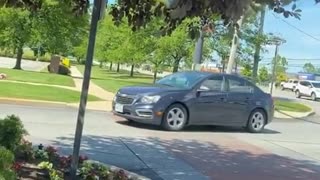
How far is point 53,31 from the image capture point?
118ft

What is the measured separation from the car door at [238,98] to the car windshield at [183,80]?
0.87m

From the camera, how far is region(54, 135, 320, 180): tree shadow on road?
27.2ft

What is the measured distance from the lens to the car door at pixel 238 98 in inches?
551

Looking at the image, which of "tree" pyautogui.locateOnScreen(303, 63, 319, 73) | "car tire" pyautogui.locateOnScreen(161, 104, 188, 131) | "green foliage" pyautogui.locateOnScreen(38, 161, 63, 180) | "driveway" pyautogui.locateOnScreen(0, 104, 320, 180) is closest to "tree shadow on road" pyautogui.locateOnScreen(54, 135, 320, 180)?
"driveway" pyautogui.locateOnScreen(0, 104, 320, 180)

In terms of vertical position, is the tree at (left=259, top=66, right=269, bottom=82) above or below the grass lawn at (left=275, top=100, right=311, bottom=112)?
above

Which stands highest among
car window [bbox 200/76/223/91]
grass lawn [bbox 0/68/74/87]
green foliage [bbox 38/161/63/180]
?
car window [bbox 200/76/223/91]

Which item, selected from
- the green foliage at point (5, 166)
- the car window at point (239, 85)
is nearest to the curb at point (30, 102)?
the car window at point (239, 85)

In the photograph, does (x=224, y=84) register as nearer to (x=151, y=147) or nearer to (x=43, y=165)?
(x=151, y=147)

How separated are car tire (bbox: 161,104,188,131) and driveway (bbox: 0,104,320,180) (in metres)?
0.23

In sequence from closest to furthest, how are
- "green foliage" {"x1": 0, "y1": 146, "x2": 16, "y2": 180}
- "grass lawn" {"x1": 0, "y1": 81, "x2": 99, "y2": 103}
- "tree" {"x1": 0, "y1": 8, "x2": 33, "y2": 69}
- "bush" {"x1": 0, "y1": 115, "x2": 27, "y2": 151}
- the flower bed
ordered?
"green foliage" {"x1": 0, "y1": 146, "x2": 16, "y2": 180} < the flower bed < "bush" {"x1": 0, "y1": 115, "x2": 27, "y2": 151} < "grass lawn" {"x1": 0, "y1": 81, "x2": 99, "y2": 103} < "tree" {"x1": 0, "y1": 8, "x2": 33, "y2": 69}

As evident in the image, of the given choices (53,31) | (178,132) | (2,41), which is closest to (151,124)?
(178,132)

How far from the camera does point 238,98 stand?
555 inches

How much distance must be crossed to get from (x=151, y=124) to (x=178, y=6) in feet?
33.2

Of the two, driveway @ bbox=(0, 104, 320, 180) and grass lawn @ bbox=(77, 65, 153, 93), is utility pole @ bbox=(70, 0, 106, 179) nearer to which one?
driveway @ bbox=(0, 104, 320, 180)
